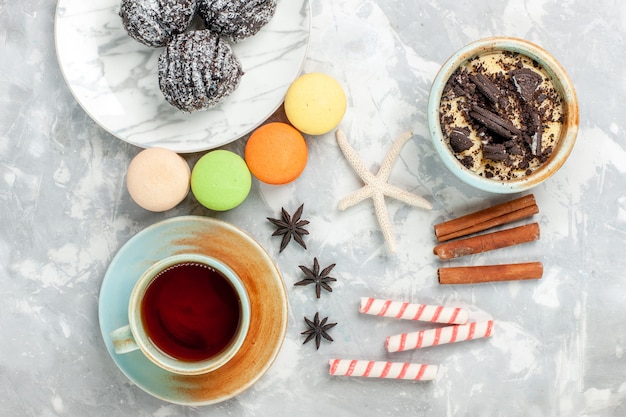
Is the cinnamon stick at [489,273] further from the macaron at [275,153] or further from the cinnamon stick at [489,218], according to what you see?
the macaron at [275,153]

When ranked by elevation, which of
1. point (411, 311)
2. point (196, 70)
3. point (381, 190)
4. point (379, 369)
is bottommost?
point (379, 369)

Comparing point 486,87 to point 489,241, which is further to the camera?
point 489,241

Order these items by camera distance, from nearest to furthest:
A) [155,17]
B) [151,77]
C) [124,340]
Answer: [124,340] < [155,17] < [151,77]

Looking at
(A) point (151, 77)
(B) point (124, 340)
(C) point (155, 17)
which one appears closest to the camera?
(B) point (124, 340)

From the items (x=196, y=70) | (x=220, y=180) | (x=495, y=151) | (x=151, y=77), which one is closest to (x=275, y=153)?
(x=220, y=180)

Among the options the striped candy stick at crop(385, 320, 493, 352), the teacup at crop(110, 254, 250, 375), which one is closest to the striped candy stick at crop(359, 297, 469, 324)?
the striped candy stick at crop(385, 320, 493, 352)

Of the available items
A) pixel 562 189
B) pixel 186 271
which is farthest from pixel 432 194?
pixel 186 271

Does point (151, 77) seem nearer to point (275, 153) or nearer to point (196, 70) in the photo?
point (196, 70)

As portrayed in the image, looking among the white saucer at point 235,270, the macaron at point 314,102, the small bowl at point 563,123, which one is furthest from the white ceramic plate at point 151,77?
the small bowl at point 563,123

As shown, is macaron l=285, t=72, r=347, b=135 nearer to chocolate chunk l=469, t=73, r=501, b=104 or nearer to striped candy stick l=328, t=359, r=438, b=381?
chocolate chunk l=469, t=73, r=501, b=104
